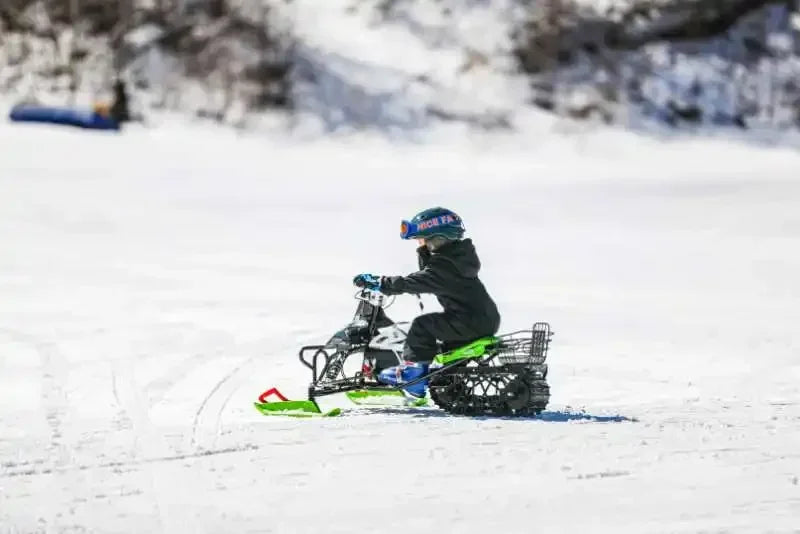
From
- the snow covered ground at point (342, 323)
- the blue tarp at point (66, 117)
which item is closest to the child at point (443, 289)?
the snow covered ground at point (342, 323)

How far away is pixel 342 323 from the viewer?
42.1 ft

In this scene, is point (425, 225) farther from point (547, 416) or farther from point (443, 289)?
point (547, 416)

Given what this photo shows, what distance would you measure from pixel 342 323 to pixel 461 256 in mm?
5319

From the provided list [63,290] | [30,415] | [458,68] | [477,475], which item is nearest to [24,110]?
[458,68]

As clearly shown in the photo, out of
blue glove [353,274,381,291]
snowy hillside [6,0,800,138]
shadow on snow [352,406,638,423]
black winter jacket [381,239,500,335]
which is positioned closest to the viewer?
shadow on snow [352,406,638,423]

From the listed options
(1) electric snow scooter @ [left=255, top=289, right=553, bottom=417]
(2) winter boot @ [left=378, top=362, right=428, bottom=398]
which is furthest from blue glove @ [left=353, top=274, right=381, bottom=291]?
(2) winter boot @ [left=378, top=362, right=428, bottom=398]

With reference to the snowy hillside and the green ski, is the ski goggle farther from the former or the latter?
the snowy hillside

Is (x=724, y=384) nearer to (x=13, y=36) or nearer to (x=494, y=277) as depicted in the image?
(x=494, y=277)

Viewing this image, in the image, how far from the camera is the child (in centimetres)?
759

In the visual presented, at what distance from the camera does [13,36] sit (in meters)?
49.5

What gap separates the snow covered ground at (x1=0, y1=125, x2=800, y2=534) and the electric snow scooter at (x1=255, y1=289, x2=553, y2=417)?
9.8 inches

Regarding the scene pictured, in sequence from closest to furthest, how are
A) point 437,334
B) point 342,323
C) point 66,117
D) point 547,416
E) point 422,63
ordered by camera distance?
point 547,416 < point 437,334 < point 342,323 < point 66,117 < point 422,63

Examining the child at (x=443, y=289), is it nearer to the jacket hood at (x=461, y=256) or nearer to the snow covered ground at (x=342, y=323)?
the jacket hood at (x=461, y=256)

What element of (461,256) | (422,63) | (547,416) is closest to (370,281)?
(461,256)
